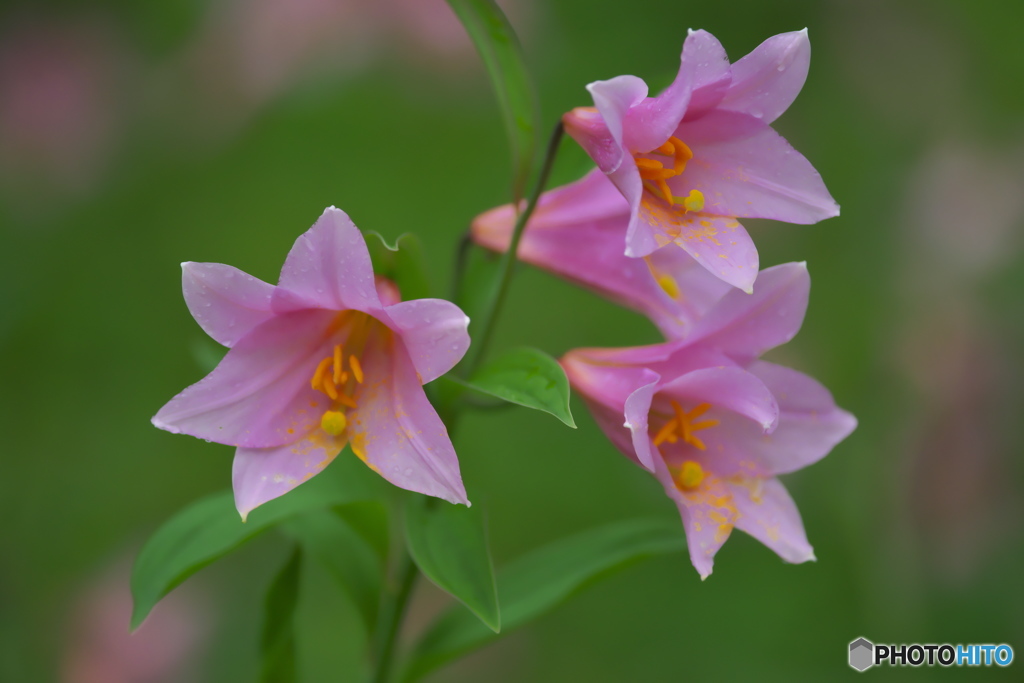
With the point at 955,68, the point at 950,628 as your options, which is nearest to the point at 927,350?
the point at 950,628

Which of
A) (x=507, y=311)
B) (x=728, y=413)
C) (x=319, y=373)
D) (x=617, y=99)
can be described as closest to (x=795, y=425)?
(x=728, y=413)

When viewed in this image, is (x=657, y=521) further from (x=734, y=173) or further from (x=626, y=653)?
(x=626, y=653)

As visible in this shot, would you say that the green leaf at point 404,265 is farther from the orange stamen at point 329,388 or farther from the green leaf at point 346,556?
the green leaf at point 346,556

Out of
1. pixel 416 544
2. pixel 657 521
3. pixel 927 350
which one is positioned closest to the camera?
pixel 416 544

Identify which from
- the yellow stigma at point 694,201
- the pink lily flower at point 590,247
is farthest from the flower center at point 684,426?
the yellow stigma at point 694,201

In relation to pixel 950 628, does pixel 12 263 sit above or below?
above
